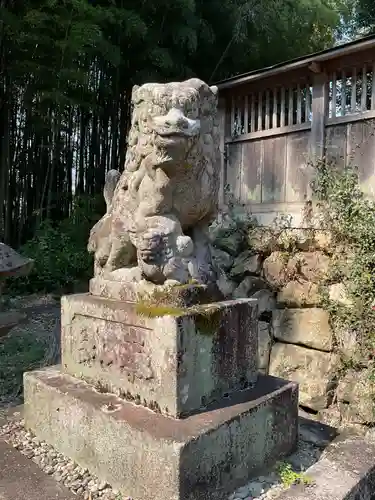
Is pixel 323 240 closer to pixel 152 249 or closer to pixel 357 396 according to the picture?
pixel 357 396

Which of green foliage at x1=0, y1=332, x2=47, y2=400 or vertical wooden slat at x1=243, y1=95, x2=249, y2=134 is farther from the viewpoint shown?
vertical wooden slat at x1=243, y1=95, x2=249, y2=134

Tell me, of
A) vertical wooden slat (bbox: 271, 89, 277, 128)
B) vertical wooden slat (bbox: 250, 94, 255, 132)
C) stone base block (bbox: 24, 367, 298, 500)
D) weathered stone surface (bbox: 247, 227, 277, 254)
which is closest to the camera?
stone base block (bbox: 24, 367, 298, 500)

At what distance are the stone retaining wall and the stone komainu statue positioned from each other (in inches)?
57.3

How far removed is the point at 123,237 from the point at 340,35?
34.3ft

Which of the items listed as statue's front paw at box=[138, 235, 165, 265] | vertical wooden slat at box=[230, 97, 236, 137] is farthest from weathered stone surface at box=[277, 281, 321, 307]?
statue's front paw at box=[138, 235, 165, 265]

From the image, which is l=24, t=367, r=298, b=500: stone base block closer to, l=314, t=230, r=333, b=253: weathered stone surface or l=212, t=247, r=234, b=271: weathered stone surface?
l=314, t=230, r=333, b=253: weathered stone surface

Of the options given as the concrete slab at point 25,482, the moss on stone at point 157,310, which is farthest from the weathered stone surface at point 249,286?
the concrete slab at point 25,482

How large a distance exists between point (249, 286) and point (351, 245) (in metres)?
1.20

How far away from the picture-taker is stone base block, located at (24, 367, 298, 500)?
1604 mm

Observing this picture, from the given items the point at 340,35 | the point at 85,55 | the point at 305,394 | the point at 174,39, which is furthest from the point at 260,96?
the point at 340,35

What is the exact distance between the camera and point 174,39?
21.9 feet

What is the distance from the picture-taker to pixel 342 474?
6.22ft

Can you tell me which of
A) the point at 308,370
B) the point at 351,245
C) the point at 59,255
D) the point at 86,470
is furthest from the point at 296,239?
the point at 59,255

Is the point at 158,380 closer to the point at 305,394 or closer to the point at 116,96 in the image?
the point at 305,394
